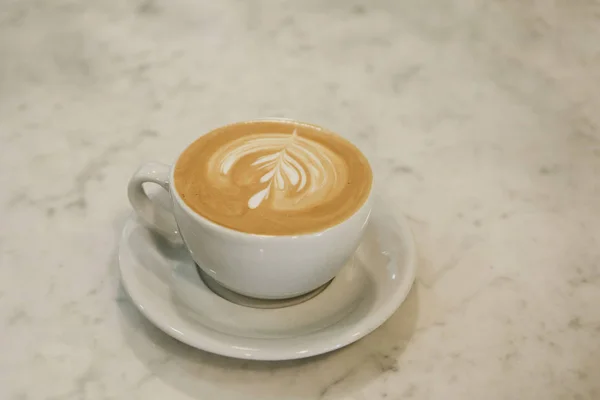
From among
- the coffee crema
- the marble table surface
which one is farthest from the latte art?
the marble table surface

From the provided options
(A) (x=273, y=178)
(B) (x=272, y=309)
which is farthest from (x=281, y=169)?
(B) (x=272, y=309)

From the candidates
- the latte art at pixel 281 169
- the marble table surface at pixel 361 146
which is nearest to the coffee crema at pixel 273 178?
the latte art at pixel 281 169

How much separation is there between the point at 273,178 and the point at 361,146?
30cm

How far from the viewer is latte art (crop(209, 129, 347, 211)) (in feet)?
1.63

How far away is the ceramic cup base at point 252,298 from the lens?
518 mm

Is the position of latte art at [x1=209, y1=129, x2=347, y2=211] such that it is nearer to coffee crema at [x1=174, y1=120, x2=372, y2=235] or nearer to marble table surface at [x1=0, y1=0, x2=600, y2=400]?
coffee crema at [x1=174, y1=120, x2=372, y2=235]

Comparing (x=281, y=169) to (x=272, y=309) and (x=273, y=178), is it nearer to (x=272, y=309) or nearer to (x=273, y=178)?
(x=273, y=178)

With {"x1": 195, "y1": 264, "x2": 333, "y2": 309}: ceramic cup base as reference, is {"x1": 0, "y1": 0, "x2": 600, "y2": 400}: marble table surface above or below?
below

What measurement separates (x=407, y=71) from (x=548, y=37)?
204 millimetres

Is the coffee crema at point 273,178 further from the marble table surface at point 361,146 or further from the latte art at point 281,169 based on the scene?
the marble table surface at point 361,146

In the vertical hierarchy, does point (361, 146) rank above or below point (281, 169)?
below

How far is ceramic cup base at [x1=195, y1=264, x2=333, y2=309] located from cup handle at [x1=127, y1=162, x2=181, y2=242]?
0.06 meters

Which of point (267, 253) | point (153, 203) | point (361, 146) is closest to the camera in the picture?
point (267, 253)

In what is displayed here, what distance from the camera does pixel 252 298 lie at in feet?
1.70
